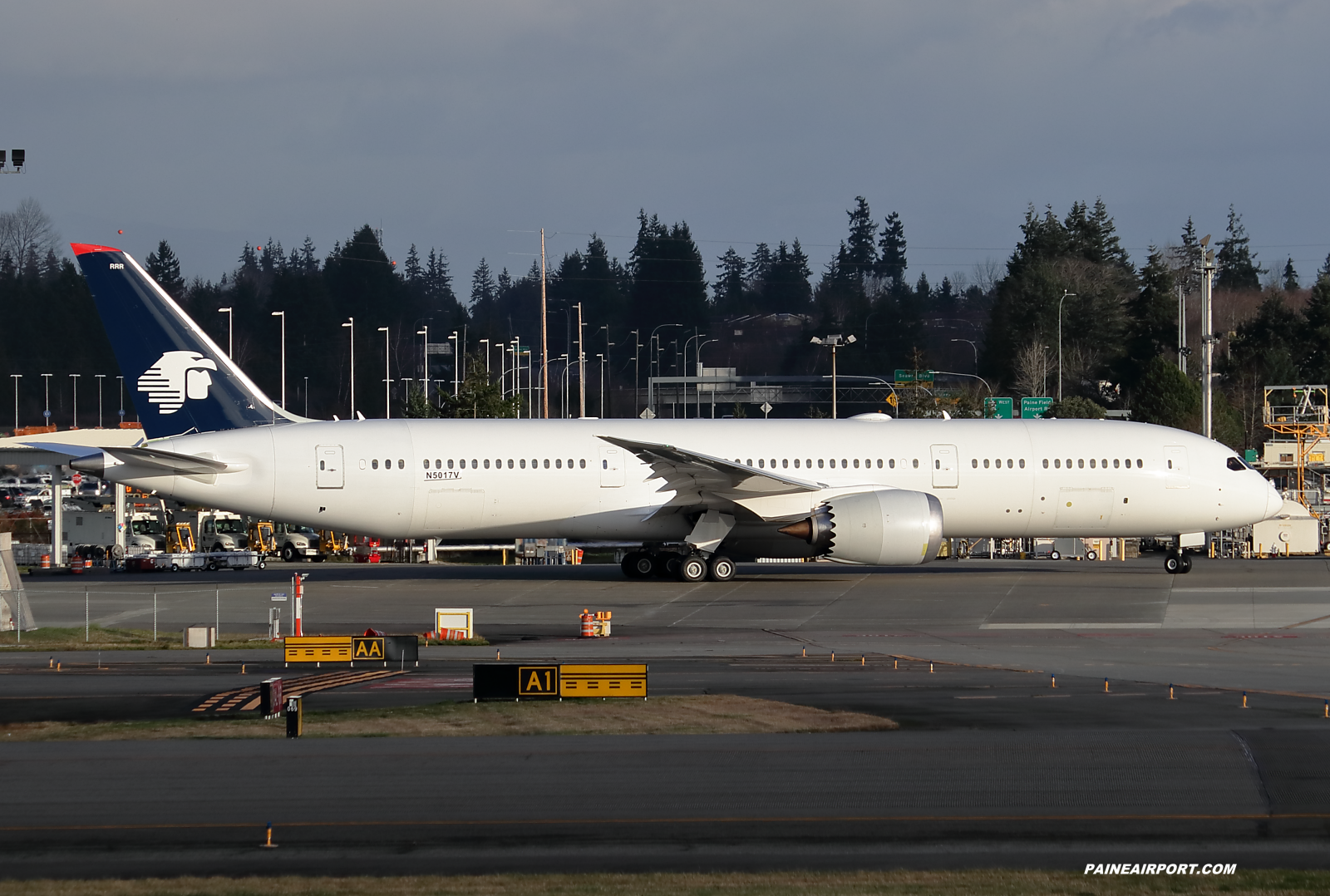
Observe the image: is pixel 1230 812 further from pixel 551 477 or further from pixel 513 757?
pixel 551 477

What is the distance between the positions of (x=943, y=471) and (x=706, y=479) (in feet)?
19.9

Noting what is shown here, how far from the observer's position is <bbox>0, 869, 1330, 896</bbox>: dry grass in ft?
29.3

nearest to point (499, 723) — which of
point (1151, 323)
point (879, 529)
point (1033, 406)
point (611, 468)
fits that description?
point (879, 529)

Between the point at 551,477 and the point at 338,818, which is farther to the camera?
the point at 551,477

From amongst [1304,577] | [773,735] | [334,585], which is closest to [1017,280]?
[1304,577]

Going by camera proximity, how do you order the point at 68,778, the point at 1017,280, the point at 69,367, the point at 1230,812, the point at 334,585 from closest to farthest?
the point at 1230,812, the point at 68,778, the point at 334,585, the point at 1017,280, the point at 69,367

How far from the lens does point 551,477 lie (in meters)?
31.0

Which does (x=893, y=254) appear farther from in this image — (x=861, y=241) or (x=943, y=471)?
(x=943, y=471)

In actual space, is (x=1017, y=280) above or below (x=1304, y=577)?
above

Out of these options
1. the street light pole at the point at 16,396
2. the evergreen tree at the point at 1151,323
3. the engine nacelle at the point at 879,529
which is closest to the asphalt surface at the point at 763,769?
the engine nacelle at the point at 879,529

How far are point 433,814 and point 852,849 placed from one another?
139 inches

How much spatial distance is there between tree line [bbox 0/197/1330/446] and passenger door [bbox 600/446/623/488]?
26748 millimetres

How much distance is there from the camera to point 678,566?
32.3m

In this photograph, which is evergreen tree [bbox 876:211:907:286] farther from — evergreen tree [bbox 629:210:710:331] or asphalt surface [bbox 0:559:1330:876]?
asphalt surface [bbox 0:559:1330:876]
